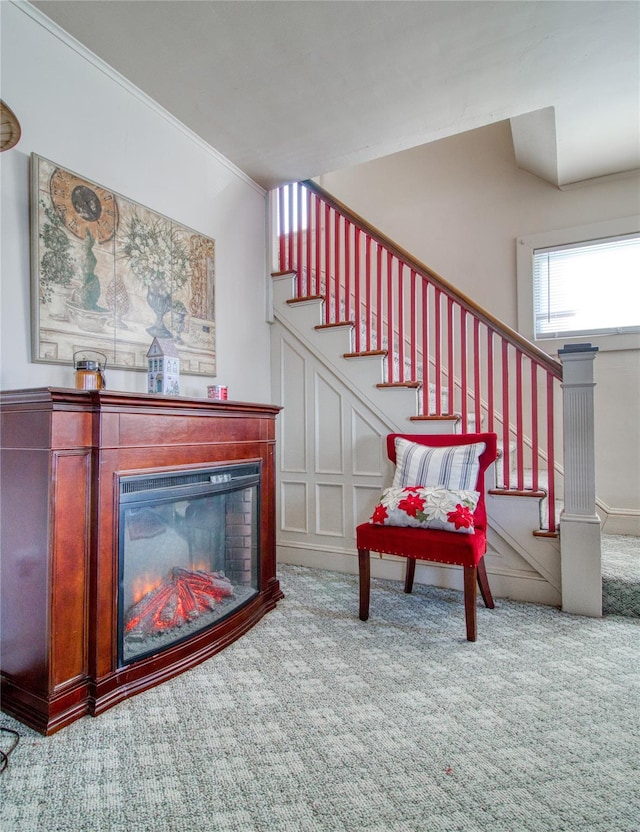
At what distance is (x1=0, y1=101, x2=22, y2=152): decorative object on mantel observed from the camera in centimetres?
129

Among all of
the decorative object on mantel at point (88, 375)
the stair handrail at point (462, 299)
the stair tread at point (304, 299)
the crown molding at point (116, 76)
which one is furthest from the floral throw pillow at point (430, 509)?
the crown molding at point (116, 76)

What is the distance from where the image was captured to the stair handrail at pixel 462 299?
97.6 inches

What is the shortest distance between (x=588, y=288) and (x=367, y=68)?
2322 mm

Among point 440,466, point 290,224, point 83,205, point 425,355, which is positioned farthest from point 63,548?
point 290,224

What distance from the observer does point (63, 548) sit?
4.76 feet

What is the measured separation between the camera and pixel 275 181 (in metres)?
3.22

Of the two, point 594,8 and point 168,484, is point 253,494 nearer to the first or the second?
point 168,484

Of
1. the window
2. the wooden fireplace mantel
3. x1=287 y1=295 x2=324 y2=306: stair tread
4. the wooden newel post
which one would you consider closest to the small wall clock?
the wooden fireplace mantel

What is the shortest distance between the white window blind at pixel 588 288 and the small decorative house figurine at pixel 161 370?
9.50 feet

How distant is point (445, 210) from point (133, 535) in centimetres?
368

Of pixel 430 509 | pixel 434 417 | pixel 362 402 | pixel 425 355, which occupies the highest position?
pixel 425 355

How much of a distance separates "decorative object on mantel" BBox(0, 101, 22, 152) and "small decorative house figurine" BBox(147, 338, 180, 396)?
88 cm

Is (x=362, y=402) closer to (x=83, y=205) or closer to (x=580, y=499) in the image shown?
(x=580, y=499)

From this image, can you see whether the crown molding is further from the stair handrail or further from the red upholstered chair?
the red upholstered chair
